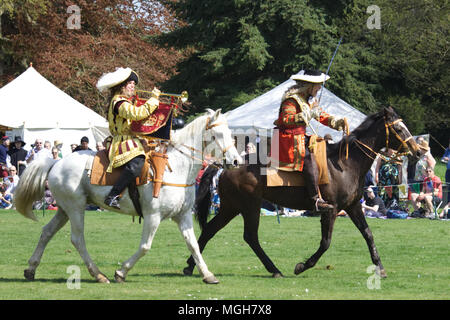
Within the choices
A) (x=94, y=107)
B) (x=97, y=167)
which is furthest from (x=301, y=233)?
(x=94, y=107)

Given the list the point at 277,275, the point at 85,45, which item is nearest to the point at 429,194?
the point at 277,275

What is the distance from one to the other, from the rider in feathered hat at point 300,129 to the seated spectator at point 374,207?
1015cm

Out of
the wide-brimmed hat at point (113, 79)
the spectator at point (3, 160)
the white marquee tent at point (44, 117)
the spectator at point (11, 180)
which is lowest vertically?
the spectator at point (11, 180)

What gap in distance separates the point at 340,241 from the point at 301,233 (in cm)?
156

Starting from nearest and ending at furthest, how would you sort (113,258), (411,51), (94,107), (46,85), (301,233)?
(113,258)
(301,233)
(46,85)
(94,107)
(411,51)

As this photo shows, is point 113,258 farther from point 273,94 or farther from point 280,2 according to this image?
point 280,2

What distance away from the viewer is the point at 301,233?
1666 centimetres

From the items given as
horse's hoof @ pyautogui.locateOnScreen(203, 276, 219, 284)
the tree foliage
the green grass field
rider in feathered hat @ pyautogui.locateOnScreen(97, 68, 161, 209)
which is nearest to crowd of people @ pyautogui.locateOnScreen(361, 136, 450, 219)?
the green grass field

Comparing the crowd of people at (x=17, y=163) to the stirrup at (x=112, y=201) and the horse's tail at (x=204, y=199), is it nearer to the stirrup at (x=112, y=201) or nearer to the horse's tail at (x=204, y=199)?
the horse's tail at (x=204, y=199)

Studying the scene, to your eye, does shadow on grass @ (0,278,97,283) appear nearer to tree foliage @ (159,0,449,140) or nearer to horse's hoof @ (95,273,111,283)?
horse's hoof @ (95,273,111,283)

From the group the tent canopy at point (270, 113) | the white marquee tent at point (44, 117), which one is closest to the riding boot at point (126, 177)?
the tent canopy at point (270, 113)

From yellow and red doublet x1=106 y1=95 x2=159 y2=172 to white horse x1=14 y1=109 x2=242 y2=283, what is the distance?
408 mm

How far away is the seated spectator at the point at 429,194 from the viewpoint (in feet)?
67.5

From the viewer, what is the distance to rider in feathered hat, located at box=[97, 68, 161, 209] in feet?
31.4
